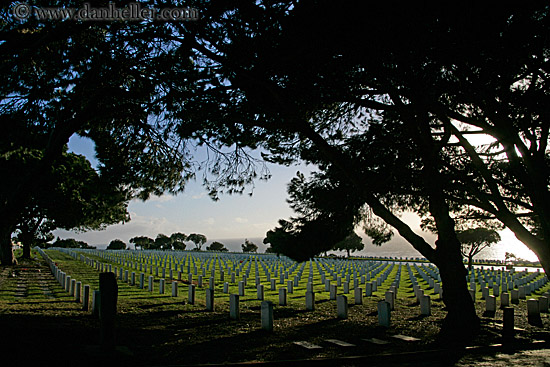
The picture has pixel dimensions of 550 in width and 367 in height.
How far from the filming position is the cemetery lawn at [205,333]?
556 cm

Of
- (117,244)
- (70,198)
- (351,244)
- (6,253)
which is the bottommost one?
(117,244)

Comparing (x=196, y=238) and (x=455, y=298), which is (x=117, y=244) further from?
(x=455, y=298)

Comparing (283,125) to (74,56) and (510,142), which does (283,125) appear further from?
(510,142)

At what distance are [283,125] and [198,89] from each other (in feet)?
5.95

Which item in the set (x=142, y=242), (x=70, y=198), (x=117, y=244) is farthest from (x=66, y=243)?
(x=70, y=198)

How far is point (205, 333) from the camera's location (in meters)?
7.52

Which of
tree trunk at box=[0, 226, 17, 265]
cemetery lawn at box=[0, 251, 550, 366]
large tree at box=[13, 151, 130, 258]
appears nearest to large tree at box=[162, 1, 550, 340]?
cemetery lawn at box=[0, 251, 550, 366]

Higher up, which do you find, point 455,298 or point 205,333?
point 455,298

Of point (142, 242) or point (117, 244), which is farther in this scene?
point (142, 242)

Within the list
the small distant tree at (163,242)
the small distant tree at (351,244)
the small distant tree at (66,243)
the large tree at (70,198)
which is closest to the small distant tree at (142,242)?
the small distant tree at (163,242)

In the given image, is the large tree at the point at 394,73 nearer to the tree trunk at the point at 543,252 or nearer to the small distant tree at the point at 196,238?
the tree trunk at the point at 543,252

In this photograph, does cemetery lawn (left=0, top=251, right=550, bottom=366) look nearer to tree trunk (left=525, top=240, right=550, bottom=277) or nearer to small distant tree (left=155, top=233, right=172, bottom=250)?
tree trunk (left=525, top=240, right=550, bottom=277)

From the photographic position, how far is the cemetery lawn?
5.56 meters

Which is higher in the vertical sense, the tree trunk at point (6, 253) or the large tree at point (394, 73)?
the large tree at point (394, 73)
